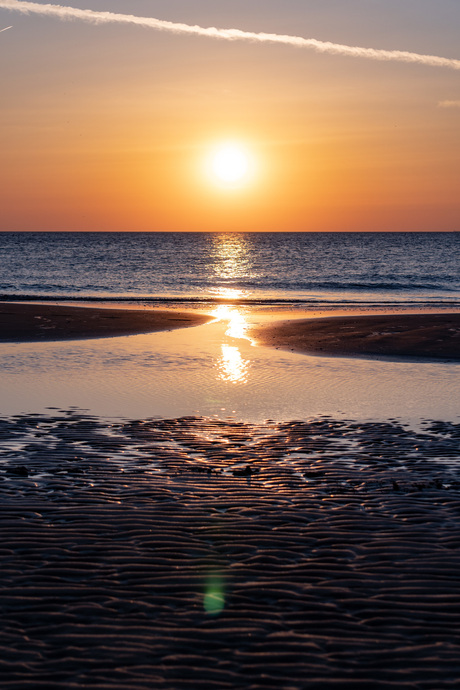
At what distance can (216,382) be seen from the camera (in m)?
16.4

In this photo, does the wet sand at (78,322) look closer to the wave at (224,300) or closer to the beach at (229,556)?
the wave at (224,300)

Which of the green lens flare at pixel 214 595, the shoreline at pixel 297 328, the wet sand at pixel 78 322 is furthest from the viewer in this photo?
the wet sand at pixel 78 322

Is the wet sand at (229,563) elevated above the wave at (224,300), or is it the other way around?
the wet sand at (229,563)

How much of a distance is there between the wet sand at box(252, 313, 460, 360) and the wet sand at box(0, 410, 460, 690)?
10.7 metres

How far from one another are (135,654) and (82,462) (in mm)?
5206

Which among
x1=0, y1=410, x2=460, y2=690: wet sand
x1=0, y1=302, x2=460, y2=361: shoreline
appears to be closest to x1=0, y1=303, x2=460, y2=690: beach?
x1=0, y1=410, x2=460, y2=690: wet sand

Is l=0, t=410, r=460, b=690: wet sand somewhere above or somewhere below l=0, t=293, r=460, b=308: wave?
above

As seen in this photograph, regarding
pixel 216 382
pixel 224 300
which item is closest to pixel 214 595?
pixel 216 382

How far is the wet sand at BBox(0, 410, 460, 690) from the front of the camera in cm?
504

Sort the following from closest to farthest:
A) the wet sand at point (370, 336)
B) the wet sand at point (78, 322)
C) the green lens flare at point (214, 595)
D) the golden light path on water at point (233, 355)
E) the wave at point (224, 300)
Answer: the green lens flare at point (214, 595)
the golden light path on water at point (233, 355)
the wet sand at point (370, 336)
the wet sand at point (78, 322)
the wave at point (224, 300)

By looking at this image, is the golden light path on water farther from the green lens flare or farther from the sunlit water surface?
the green lens flare

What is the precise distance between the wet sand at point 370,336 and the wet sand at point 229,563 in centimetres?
1067

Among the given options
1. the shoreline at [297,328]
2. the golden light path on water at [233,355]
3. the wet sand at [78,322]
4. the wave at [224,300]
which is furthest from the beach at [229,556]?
the wave at [224,300]

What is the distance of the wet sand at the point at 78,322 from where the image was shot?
1006 inches
